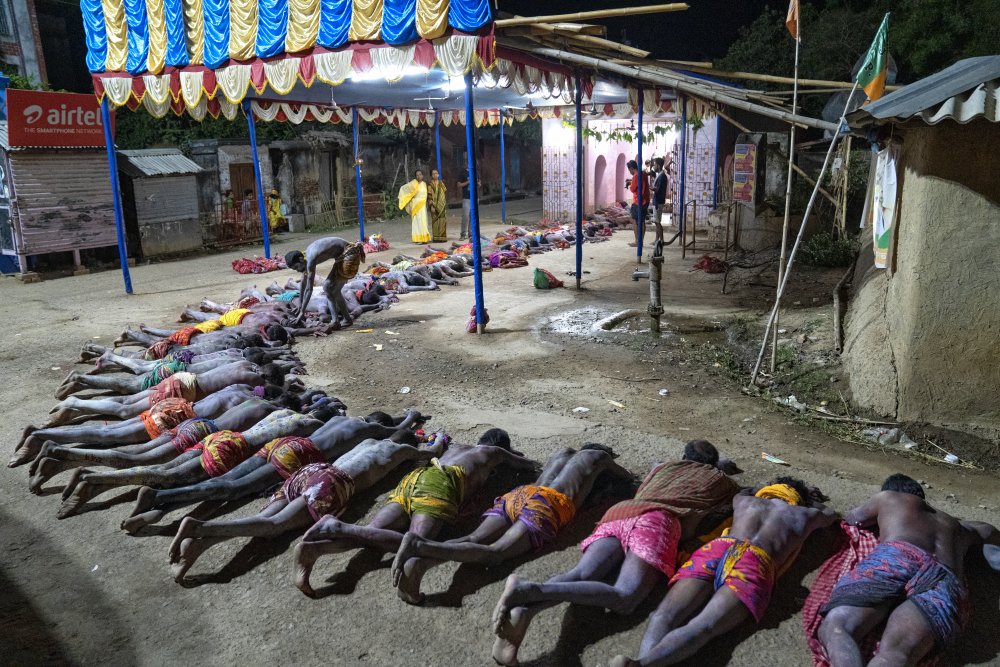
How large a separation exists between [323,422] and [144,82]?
24.6 ft

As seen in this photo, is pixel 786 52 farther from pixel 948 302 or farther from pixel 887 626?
pixel 887 626

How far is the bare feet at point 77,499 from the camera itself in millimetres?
4453

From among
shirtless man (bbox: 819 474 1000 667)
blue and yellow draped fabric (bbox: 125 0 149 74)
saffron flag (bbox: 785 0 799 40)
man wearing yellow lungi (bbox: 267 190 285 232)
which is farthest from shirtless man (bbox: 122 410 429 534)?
man wearing yellow lungi (bbox: 267 190 285 232)

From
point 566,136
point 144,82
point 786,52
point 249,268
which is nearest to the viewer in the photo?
point 144,82

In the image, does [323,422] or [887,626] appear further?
[323,422]

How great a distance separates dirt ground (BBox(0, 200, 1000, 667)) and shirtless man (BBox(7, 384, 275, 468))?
239mm

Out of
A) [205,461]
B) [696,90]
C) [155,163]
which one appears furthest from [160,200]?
[696,90]

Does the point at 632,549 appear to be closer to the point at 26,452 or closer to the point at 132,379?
the point at 26,452

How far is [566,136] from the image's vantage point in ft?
63.1

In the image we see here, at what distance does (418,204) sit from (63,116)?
710 centimetres

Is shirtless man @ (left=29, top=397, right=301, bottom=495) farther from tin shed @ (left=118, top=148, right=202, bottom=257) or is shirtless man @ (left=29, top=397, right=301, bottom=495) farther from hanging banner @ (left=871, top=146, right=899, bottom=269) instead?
tin shed @ (left=118, top=148, right=202, bottom=257)

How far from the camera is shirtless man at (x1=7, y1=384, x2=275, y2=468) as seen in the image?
5.12 m

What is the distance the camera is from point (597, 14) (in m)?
6.70

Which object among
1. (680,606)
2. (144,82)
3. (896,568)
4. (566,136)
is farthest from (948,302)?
(566,136)
